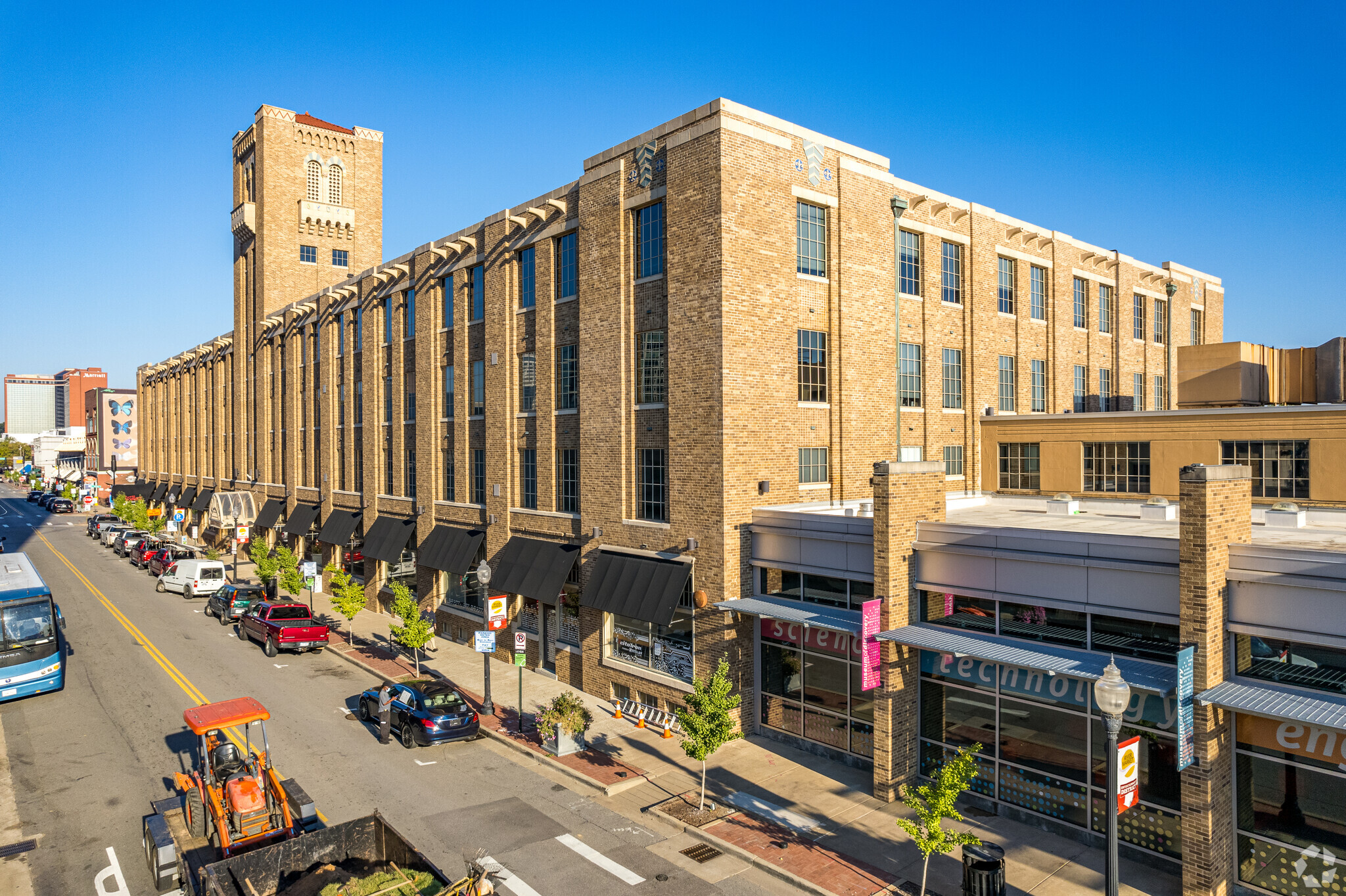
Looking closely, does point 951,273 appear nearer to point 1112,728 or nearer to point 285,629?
point 1112,728

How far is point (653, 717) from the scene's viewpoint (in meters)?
23.1

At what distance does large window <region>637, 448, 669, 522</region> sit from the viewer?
23750 millimetres

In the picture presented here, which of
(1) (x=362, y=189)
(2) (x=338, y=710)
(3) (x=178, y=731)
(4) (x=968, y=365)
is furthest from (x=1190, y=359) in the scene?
(1) (x=362, y=189)

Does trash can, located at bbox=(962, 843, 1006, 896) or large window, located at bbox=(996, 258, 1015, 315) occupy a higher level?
large window, located at bbox=(996, 258, 1015, 315)

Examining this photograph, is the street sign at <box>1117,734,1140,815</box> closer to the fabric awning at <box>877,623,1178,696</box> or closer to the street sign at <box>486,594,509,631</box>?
the fabric awning at <box>877,623,1178,696</box>

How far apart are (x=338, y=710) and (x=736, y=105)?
2097cm

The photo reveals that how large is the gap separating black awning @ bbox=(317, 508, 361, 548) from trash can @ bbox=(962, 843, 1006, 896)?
35.6m

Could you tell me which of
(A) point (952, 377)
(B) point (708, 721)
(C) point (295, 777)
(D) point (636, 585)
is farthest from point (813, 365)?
(C) point (295, 777)

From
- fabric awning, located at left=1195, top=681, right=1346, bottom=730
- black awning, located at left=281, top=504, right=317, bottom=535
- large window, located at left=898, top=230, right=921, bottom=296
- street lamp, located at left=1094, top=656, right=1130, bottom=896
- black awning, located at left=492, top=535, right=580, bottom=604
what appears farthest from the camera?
black awning, located at left=281, top=504, right=317, bottom=535

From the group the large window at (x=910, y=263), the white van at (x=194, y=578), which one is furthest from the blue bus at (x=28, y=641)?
the large window at (x=910, y=263)

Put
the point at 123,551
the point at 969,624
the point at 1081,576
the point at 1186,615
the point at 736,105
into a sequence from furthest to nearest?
1. the point at 123,551
2. the point at 736,105
3. the point at 969,624
4. the point at 1081,576
5. the point at 1186,615

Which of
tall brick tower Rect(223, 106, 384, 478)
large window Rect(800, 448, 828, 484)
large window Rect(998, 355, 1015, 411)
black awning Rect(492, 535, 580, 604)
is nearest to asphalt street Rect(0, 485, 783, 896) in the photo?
black awning Rect(492, 535, 580, 604)

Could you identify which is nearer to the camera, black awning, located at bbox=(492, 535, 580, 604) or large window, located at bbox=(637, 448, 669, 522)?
large window, located at bbox=(637, 448, 669, 522)

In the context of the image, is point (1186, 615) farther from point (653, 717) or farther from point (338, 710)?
point (338, 710)
